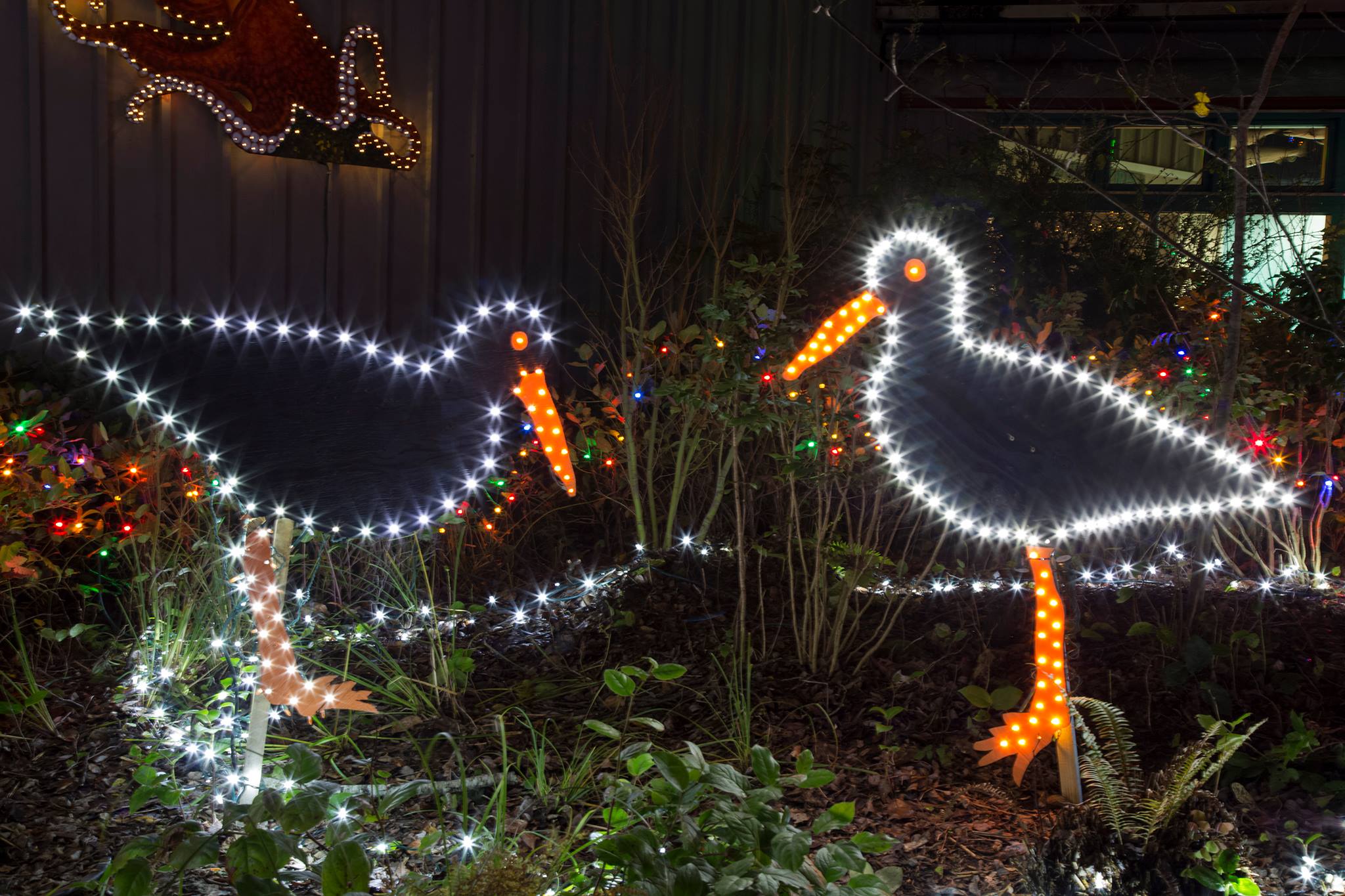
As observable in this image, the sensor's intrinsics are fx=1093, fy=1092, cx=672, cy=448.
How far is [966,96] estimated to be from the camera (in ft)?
25.2

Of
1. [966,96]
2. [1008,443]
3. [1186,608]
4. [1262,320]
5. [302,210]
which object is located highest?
[966,96]

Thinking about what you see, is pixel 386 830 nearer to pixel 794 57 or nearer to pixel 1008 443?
pixel 1008 443

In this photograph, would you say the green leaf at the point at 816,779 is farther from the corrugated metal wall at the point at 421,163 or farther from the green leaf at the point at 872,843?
the corrugated metal wall at the point at 421,163

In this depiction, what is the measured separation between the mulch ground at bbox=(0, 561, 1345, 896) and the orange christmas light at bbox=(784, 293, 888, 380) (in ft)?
3.23

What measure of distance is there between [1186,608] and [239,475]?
3.05 metres

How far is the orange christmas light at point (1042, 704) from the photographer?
2617 mm

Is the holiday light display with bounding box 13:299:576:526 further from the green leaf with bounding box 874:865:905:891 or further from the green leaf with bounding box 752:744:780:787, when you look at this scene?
the green leaf with bounding box 874:865:905:891

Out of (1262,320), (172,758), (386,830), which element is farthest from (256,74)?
(1262,320)

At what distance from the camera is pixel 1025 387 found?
2852mm

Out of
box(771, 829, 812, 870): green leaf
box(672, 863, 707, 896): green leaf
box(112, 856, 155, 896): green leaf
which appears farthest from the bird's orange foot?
box(112, 856, 155, 896): green leaf

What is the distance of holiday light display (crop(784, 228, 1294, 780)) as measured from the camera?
270 centimetres

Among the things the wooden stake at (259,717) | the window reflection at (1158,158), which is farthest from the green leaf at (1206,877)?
the window reflection at (1158,158)

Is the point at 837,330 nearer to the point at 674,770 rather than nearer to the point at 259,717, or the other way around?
the point at 674,770

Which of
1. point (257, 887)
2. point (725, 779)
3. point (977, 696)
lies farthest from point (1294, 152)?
point (257, 887)
